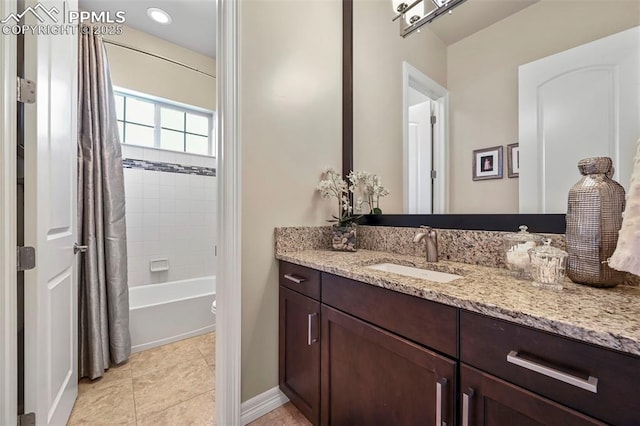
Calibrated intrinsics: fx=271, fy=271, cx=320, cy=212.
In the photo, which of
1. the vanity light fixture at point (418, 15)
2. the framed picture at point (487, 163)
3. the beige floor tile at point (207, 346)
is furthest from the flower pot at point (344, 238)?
the beige floor tile at point (207, 346)

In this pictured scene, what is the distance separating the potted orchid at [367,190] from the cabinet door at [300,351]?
656 millimetres

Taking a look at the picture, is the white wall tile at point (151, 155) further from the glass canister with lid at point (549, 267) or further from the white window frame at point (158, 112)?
the glass canister with lid at point (549, 267)

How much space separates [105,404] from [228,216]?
1.28m

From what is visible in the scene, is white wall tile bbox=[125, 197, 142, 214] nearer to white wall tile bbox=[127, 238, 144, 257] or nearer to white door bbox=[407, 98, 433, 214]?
white wall tile bbox=[127, 238, 144, 257]

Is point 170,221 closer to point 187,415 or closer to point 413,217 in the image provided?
point 187,415

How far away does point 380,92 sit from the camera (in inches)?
67.2

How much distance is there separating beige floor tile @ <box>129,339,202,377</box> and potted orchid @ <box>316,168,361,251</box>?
4.67ft

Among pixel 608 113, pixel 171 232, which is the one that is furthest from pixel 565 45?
pixel 171 232

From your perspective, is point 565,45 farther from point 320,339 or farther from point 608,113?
point 320,339

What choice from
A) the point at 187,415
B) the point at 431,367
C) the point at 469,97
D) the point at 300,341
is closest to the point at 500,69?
the point at 469,97

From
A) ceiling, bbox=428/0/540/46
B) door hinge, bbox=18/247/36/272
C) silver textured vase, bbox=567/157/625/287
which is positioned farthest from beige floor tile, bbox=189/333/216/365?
ceiling, bbox=428/0/540/46

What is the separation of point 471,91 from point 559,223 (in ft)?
2.24

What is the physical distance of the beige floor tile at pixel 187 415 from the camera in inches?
53.5

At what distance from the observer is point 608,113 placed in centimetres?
90
